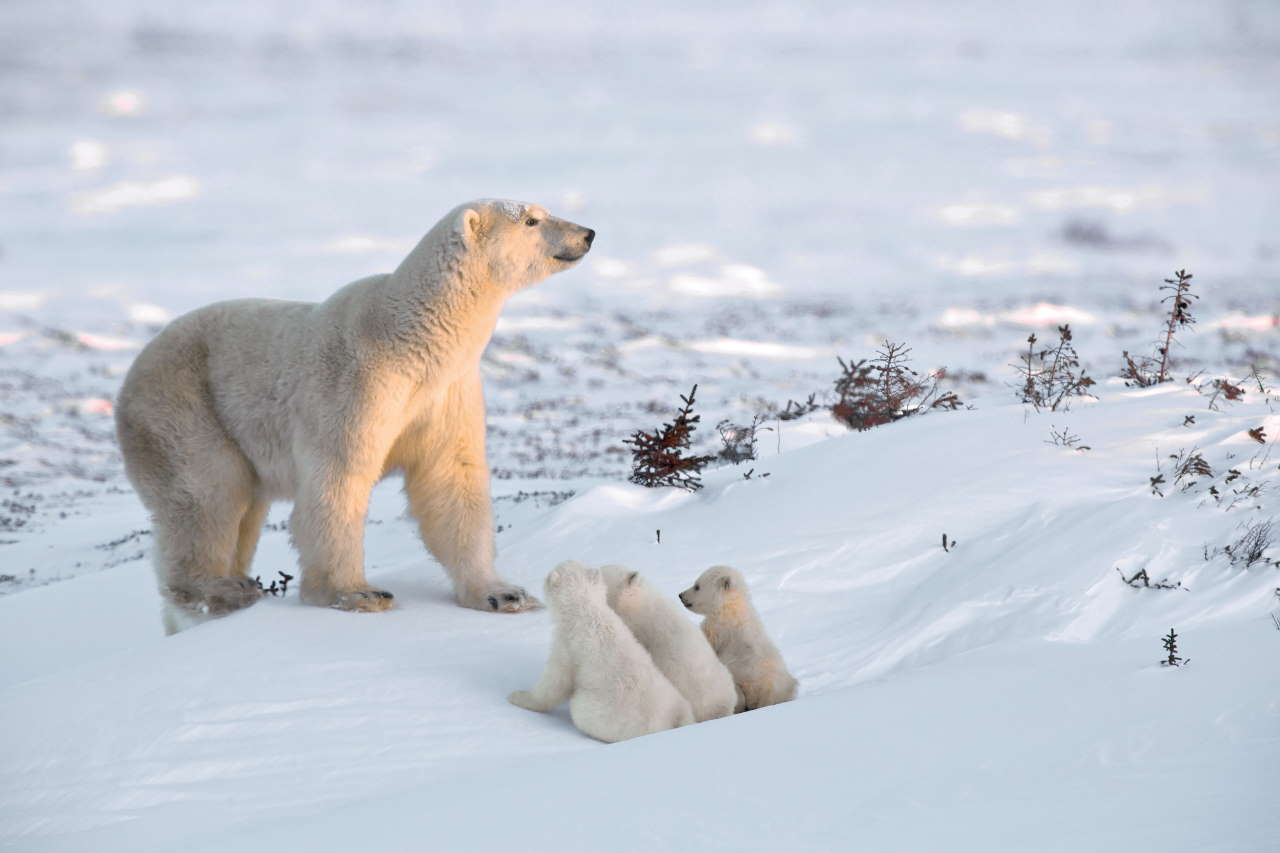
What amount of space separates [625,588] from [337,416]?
180 cm

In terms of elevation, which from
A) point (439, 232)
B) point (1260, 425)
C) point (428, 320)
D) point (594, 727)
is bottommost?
point (594, 727)

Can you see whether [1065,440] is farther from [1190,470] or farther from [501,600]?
[501,600]

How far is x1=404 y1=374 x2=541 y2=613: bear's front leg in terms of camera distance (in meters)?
5.67

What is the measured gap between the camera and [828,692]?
448 centimetres

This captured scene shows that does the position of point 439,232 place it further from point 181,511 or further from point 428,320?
point 181,511

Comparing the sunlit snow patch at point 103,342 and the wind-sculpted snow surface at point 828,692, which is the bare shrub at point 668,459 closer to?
the wind-sculpted snow surface at point 828,692

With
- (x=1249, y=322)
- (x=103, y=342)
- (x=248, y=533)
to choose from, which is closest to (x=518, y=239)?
(x=248, y=533)

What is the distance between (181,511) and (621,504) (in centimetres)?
239

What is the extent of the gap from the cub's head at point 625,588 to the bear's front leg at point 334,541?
154 centimetres

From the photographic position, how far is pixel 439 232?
18.0 ft

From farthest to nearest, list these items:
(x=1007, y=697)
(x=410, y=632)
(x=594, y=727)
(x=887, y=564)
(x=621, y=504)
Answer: (x=621, y=504)
(x=887, y=564)
(x=410, y=632)
(x=594, y=727)
(x=1007, y=697)

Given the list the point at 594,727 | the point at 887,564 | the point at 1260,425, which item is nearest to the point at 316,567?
the point at 594,727

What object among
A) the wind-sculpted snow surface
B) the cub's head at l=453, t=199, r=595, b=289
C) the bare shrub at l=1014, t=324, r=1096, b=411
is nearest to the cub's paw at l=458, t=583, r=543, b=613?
the wind-sculpted snow surface

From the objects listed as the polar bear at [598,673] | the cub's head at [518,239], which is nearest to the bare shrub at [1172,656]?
the polar bear at [598,673]
